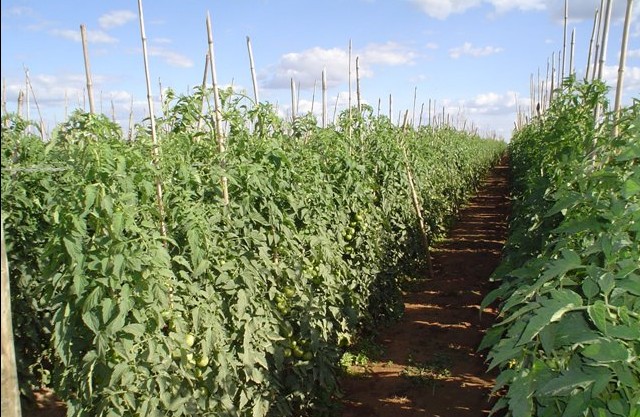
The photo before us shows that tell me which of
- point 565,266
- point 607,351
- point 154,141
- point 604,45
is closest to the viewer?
point 607,351

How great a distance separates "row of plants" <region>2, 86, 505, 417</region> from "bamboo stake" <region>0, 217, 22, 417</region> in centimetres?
101

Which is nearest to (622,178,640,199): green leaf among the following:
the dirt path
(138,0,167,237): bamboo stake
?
the dirt path

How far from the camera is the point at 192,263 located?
120 inches

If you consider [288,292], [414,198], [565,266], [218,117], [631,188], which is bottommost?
[288,292]

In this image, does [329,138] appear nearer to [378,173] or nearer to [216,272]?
[378,173]

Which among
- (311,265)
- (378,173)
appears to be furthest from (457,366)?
(378,173)

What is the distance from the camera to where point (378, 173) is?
22.1ft

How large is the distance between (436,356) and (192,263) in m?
3.57

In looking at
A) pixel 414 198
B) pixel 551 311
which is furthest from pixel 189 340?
pixel 414 198

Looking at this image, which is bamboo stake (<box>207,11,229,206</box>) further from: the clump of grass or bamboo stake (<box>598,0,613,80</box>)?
bamboo stake (<box>598,0,613,80</box>)

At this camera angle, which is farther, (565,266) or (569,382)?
(565,266)

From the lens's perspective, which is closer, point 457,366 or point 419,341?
point 457,366

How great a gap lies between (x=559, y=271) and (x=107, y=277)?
6.85 feet

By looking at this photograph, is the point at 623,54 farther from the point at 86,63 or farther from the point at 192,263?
the point at 86,63
